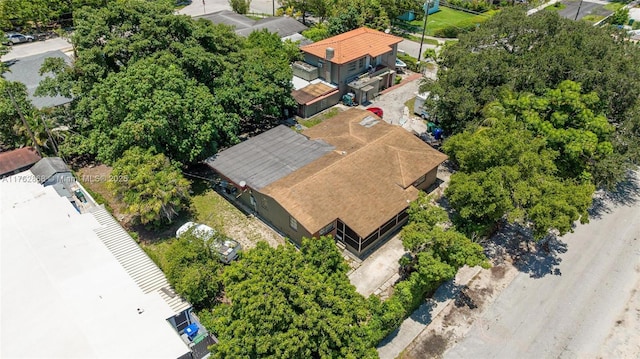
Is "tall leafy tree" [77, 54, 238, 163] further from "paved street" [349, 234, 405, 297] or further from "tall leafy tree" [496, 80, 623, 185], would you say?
"tall leafy tree" [496, 80, 623, 185]

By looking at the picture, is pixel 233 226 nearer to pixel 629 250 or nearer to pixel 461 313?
pixel 461 313

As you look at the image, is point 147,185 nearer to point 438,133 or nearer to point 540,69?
point 438,133

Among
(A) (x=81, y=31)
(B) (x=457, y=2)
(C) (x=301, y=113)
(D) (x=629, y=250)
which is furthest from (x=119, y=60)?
(B) (x=457, y=2)

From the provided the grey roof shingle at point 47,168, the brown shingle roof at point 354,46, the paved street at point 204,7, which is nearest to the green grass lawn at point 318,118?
the brown shingle roof at point 354,46

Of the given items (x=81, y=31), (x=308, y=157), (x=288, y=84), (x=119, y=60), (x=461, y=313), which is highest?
(x=81, y=31)

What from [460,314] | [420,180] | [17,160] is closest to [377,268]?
[460,314]

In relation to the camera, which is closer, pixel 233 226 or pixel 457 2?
A: pixel 233 226

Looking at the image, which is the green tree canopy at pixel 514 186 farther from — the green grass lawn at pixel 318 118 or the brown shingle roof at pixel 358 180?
the green grass lawn at pixel 318 118
